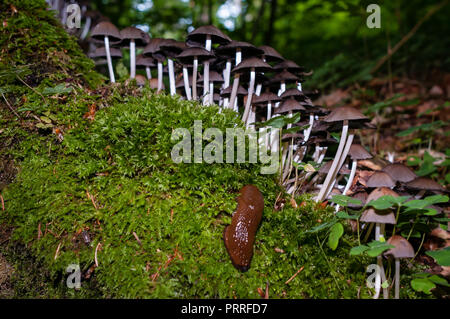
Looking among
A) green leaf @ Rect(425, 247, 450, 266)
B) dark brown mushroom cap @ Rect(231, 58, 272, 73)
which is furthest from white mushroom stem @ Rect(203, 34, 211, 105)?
green leaf @ Rect(425, 247, 450, 266)

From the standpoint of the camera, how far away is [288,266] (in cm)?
214

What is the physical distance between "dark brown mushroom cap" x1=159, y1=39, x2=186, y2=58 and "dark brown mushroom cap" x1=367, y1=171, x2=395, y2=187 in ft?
8.47

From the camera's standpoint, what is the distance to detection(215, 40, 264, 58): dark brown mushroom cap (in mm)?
3129

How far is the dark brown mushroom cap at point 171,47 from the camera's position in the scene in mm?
3359

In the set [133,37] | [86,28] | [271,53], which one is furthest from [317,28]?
[133,37]

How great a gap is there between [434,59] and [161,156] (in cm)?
883

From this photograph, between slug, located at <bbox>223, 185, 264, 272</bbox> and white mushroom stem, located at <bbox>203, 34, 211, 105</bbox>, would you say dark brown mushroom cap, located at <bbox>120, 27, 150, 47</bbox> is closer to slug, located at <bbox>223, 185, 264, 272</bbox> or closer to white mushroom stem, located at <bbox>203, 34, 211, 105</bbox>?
white mushroom stem, located at <bbox>203, 34, 211, 105</bbox>

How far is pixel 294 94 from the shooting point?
3.20m

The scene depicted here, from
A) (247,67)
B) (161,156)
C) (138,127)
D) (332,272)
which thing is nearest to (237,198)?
(161,156)

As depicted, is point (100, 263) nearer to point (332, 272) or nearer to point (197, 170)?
point (197, 170)
